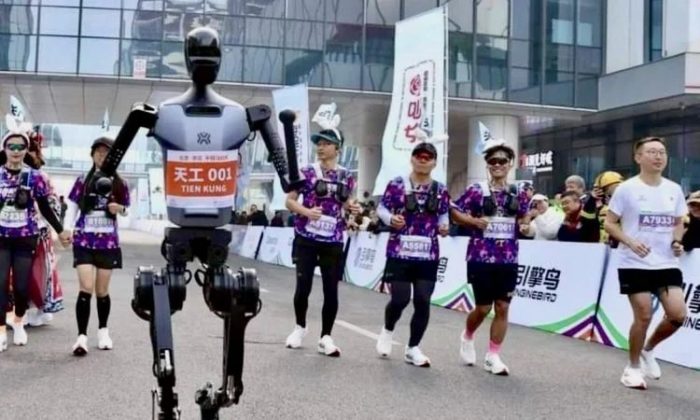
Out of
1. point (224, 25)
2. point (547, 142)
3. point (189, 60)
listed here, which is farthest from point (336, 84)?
point (189, 60)

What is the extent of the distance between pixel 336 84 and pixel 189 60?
71.2 ft

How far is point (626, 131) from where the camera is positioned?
89.5 feet

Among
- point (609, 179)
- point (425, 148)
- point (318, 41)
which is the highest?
point (318, 41)

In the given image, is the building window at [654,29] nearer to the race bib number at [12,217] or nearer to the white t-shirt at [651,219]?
the white t-shirt at [651,219]

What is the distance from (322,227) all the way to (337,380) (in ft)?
4.89

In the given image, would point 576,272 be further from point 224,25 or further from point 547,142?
point 547,142

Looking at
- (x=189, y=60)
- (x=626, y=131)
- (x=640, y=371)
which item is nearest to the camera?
(x=189, y=60)

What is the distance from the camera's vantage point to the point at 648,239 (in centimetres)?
679

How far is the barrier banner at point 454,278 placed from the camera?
1288cm

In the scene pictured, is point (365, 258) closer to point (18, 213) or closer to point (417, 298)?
point (417, 298)

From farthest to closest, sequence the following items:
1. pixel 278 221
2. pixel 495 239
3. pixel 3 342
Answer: pixel 278 221, pixel 3 342, pixel 495 239

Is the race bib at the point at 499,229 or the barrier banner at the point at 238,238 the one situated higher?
the race bib at the point at 499,229

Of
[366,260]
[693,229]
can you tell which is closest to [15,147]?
[693,229]

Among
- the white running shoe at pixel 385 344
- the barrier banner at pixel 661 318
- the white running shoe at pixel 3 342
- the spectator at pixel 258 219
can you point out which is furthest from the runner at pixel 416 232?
the spectator at pixel 258 219
